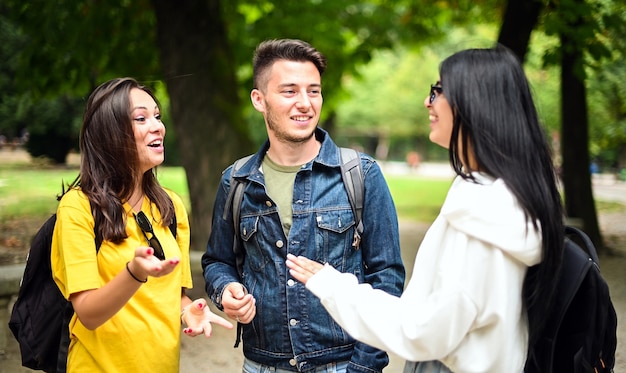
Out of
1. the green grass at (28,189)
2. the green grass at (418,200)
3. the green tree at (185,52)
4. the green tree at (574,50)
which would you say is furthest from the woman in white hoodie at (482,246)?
the green grass at (418,200)

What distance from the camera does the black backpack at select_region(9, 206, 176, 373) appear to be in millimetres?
2506

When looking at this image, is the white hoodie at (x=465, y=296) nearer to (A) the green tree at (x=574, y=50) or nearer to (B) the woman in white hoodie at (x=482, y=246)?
(B) the woman in white hoodie at (x=482, y=246)

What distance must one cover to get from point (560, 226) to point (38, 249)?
1880 mm

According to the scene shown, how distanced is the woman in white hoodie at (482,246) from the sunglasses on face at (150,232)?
29.6 inches

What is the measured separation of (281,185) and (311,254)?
1.06 feet

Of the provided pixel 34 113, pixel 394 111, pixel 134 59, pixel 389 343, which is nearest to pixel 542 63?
pixel 134 59

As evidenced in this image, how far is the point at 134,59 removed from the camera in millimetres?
9781

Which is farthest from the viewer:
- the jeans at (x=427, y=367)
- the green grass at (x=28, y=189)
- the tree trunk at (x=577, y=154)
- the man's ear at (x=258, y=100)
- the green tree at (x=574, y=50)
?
the tree trunk at (x=577, y=154)

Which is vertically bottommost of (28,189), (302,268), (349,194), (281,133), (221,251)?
(28,189)

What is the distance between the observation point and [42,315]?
99.3 inches

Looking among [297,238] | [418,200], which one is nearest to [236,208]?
[297,238]

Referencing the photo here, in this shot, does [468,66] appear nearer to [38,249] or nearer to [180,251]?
[180,251]

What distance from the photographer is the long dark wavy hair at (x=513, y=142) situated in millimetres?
1941

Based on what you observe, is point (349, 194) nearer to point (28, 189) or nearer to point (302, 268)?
point (302, 268)
